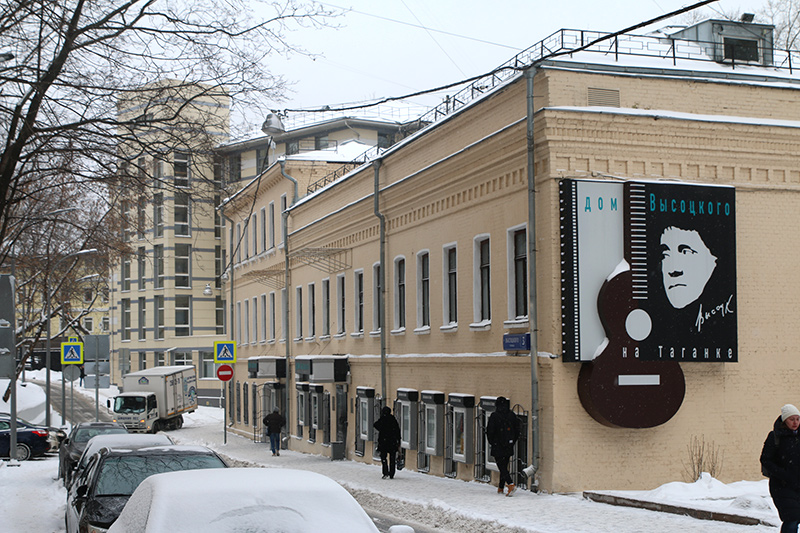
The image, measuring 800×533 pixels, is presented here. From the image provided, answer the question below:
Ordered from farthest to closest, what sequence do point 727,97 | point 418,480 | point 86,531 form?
point 418,480 < point 727,97 < point 86,531

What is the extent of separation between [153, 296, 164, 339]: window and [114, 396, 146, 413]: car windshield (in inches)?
1115

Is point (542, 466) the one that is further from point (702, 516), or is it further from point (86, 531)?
point (86, 531)

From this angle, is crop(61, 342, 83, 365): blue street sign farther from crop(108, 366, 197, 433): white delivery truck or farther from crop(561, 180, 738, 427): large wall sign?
crop(561, 180, 738, 427): large wall sign

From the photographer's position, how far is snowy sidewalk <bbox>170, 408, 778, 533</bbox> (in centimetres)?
1402

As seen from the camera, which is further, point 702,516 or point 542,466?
point 542,466

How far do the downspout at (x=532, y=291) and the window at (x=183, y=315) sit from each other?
63.1 metres

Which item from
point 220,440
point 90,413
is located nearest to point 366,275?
point 220,440

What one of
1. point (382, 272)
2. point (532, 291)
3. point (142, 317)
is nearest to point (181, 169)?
point (532, 291)

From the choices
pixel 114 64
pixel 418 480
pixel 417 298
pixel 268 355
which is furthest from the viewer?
pixel 268 355

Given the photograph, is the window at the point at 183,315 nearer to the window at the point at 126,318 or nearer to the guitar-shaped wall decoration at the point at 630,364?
the window at the point at 126,318

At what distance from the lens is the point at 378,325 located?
29891mm

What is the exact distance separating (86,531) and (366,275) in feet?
65.8

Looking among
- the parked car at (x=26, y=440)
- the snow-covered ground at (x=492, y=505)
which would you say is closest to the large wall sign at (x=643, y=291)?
the snow-covered ground at (x=492, y=505)

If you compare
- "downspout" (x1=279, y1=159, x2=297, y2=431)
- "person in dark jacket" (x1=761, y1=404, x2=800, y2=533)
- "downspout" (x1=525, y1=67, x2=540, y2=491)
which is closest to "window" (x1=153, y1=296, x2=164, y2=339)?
"downspout" (x1=279, y1=159, x2=297, y2=431)
